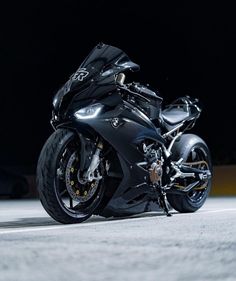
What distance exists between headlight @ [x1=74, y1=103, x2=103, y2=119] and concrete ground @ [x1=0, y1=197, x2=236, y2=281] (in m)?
0.94

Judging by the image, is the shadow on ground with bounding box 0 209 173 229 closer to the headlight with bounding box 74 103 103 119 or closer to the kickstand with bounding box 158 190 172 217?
the kickstand with bounding box 158 190 172 217

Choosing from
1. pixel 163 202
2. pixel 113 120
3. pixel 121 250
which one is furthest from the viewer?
pixel 163 202

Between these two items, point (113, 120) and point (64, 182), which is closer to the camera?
point (64, 182)

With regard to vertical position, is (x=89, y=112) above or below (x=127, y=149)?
above

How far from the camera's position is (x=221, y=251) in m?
4.41

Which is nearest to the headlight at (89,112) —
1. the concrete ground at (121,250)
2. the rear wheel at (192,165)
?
the concrete ground at (121,250)

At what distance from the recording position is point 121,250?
4.47 m

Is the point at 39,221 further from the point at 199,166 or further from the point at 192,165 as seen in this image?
the point at 199,166

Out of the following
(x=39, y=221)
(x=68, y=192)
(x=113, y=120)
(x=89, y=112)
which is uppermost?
(x=89, y=112)

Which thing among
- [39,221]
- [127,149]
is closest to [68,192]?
[127,149]

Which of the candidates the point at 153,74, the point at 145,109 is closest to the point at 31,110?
the point at 153,74

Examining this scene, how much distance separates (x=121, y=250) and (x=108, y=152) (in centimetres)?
224

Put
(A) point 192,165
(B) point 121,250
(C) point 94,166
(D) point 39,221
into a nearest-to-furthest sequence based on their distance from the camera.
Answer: (B) point 121,250
(C) point 94,166
(D) point 39,221
(A) point 192,165

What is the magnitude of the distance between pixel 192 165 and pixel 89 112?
5.99 ft
